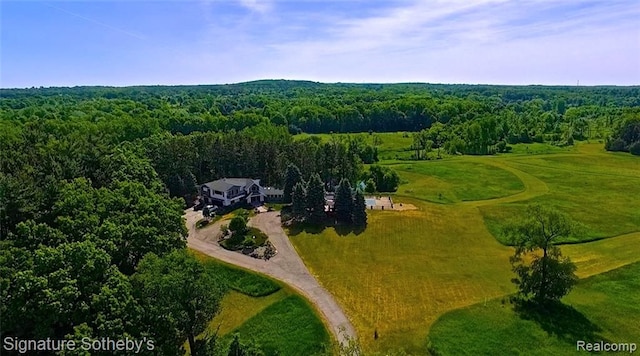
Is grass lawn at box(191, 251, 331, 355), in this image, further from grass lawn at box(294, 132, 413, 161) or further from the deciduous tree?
grass lawn at box(294, 132, 413, 161)

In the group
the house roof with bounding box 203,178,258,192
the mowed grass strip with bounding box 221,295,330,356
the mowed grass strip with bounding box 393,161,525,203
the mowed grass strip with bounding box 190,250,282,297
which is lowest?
the mowed grass strip with bounding box 221,295,330,356

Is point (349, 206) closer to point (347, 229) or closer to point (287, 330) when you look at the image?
point (347, 229)

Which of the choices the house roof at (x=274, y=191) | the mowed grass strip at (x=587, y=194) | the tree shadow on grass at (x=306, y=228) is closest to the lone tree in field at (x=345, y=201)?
the tree shadow on grass at (x=306, y=228)

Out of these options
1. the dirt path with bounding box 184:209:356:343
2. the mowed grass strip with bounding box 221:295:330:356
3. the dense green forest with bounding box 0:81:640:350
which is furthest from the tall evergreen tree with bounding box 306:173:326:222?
the mowed grass strip with bounding box 221:295:330:356

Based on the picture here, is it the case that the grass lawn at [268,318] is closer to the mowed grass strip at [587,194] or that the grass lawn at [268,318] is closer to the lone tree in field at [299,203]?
the lone tree in field at [299,203]

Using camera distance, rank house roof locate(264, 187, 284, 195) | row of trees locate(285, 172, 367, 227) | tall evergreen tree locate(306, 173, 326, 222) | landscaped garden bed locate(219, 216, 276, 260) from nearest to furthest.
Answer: landscaped garden bed locate(219, 216, 276, 260)
row of trees locate(285, 172, 367, 227)
tall evergreen tree locate(306, 173, 326, 222)
house roof locate(264, 187, 284, 195)

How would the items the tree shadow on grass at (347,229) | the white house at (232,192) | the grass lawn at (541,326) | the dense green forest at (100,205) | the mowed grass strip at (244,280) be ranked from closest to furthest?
the dense green forest at (100,205) < the grass lawn at (541,326) < the mowed grass strip at (244,280) < the tree shadow on grass at (347,229) < the white house at (232,192)

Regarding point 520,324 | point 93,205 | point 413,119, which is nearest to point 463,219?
point 520,324
